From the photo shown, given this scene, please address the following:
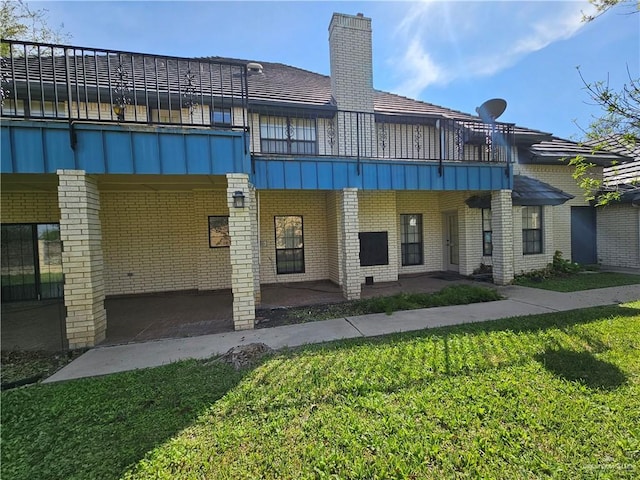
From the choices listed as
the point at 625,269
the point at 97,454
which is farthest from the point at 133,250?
the point at 625,269

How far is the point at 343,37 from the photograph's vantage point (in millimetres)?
8984

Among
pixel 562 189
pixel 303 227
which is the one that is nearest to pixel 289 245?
pixel 303 227

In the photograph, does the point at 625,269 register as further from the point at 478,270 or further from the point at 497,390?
the point at 497,390

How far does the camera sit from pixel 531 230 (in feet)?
33.8

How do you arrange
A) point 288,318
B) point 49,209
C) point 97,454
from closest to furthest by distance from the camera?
point 97,454 → point 288,318 → point 49,209

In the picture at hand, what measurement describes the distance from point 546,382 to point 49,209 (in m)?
12.4

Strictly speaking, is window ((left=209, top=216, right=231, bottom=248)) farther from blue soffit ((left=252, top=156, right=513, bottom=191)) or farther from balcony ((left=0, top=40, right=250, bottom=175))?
balcony ((left=0, top=40, right=250, bottom=175))

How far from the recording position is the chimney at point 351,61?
29.5 ft

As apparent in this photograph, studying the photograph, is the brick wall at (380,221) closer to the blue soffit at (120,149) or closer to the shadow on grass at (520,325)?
the shadow on grass at (520,325)

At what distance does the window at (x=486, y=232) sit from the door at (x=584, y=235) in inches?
155

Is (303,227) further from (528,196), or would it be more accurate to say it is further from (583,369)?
(583,369)

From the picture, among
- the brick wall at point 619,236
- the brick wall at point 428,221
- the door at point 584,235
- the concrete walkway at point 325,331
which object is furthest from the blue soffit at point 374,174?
the brick wall at point 619,236

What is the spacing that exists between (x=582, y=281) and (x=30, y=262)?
657 inches

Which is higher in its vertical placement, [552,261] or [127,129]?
[127,129]
